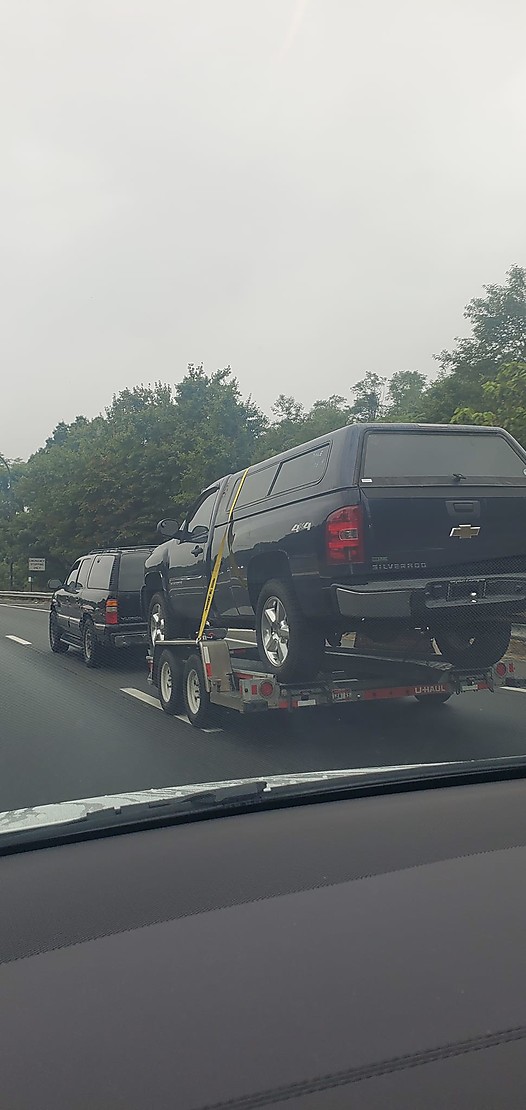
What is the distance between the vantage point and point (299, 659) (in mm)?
7008

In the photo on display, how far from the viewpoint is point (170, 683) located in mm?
9297

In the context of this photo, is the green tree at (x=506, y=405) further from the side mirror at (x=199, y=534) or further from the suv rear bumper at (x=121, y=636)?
the side mirror at (x=199, y=534)

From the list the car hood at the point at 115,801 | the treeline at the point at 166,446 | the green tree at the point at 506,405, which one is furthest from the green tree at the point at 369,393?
the car hood at the point at 115,801

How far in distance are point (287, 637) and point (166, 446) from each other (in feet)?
35.7

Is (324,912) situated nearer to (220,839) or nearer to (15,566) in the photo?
(220,839)

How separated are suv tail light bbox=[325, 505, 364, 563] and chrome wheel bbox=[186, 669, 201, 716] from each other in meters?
2.49

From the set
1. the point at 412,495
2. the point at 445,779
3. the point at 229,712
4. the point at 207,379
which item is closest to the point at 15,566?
the point at 207,379

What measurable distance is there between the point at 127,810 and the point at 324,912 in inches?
39.0

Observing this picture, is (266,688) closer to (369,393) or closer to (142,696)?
(142,696)

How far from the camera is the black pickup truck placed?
633 centimetres

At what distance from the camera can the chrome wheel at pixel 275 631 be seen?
715 cm

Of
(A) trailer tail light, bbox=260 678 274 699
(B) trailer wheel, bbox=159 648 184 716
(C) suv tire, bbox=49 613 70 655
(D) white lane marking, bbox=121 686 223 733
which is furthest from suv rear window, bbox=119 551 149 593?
(A) trailer tail light, bbox=260 678 274 699

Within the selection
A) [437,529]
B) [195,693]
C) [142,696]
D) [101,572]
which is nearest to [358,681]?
[437,529]

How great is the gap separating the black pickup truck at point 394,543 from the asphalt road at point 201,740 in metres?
→ 0.74
